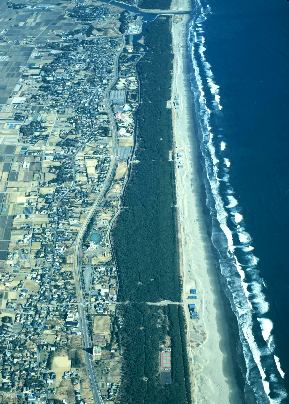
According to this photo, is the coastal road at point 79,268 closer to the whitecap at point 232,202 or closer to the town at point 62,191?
the town at point 62,191

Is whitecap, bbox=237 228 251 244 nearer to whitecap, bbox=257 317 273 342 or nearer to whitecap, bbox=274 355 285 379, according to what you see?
whitecap, bbox=257 317 273 342

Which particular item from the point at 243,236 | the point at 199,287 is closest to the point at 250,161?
the point at 243,236

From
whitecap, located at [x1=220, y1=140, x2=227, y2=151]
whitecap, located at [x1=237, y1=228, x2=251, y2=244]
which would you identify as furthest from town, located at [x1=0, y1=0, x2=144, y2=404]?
whitecap, located at [x1=237, y1=228, x2=251, y2=244]

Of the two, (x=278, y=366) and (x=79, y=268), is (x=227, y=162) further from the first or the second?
(x=278, y=366)

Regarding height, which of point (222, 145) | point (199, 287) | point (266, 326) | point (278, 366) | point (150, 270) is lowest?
point (278, 366)

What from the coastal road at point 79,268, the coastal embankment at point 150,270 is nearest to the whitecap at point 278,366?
the coastal embankment at point 150,270
